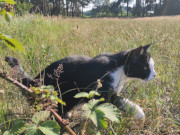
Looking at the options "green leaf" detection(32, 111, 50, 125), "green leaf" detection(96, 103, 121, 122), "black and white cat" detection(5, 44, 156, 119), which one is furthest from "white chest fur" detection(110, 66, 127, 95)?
"green leaf" detection(32, 111, 50, 125)

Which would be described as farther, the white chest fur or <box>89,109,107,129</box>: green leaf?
the white chest fur

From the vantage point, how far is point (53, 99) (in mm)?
797

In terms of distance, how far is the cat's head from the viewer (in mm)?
1835

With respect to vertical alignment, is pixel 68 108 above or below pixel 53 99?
below

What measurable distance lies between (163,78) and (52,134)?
1.63 meters

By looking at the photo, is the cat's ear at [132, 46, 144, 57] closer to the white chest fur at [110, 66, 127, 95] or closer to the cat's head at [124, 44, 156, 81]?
the cat's head at [124, 44, 156, 81]

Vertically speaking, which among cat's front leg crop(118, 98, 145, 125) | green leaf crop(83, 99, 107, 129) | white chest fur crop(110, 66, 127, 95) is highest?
green leaf crop(83, 99, 107, 129)

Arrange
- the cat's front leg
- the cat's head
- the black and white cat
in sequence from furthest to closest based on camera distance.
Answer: the cat's head < the black and white cat < the cat's front leg

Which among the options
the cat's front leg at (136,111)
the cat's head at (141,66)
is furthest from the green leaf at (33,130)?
the cat's head at (141,66)

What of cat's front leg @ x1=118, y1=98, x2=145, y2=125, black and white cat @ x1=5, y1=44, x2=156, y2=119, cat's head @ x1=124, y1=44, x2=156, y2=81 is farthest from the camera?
cat's head @ x1=124, y1=44, x2=156, y2=81

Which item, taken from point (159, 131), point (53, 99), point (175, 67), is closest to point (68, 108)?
point (159, 131)

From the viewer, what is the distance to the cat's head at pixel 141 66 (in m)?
1.83

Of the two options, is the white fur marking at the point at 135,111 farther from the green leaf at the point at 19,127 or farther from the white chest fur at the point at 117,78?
the green leaf at the point at 19,127

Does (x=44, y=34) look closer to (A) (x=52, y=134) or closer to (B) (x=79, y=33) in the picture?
(B) (x=79, y=33)
